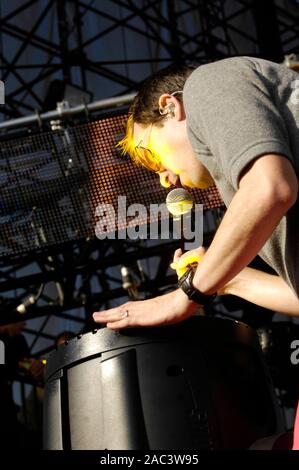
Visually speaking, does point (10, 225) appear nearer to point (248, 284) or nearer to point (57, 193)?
point (57, 193)

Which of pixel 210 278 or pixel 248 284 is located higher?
pixel 248 284

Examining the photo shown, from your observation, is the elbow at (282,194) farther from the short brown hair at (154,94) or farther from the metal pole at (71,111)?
the metal pole at (71,111)

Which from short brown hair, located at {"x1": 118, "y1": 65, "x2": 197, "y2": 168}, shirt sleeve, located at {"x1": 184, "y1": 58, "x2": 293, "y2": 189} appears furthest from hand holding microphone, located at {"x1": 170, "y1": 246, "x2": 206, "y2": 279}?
shirt sleeve, located at {"x1": 184, "y1": 58, "x2": 293, "y2": 189}

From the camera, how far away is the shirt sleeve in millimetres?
1083

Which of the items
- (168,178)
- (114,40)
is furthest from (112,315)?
(114,40)


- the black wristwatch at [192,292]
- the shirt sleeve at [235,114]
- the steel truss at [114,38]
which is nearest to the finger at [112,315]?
the black wristwatch at [192,292]

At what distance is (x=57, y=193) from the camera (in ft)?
11.1

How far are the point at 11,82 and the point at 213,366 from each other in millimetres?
5395

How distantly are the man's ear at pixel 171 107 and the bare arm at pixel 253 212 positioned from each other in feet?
0.96

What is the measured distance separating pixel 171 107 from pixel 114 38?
573 cm

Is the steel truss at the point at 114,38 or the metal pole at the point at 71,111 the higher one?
the steel truss at the point at 114,38

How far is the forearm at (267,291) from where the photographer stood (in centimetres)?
147

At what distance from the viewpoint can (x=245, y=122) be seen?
1091 mm

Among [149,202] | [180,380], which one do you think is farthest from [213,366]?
[149,202]
